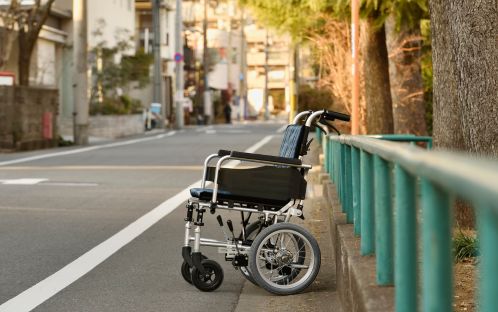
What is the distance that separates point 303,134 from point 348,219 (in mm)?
688

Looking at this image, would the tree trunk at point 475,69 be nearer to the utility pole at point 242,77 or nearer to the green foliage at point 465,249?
the green foliage at point 465,249

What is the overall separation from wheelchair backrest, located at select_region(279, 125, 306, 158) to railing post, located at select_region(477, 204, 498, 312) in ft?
18.1

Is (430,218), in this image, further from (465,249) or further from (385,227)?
(465,249)

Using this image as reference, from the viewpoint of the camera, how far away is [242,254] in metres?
7.69

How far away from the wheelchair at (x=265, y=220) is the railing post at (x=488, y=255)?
5.00 metres

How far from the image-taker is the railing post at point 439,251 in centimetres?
265

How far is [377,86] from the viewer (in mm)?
20922

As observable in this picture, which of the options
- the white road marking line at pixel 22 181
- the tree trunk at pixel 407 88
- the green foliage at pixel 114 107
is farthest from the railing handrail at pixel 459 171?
the green foliage at pixel 114 107

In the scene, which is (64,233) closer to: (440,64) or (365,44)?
(440,64)

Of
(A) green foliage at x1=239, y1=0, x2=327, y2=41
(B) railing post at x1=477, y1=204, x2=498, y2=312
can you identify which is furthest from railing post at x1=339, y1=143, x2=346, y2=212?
(A) green foliage at x1=239, y1=0, x2=327, y2=41

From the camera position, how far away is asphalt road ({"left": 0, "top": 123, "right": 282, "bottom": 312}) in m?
7.39

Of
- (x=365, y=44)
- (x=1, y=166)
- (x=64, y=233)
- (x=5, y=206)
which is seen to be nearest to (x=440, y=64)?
(x=64, y=233)

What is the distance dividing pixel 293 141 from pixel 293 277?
0.95 metres

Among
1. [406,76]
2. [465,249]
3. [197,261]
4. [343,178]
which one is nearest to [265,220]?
[197,261]
